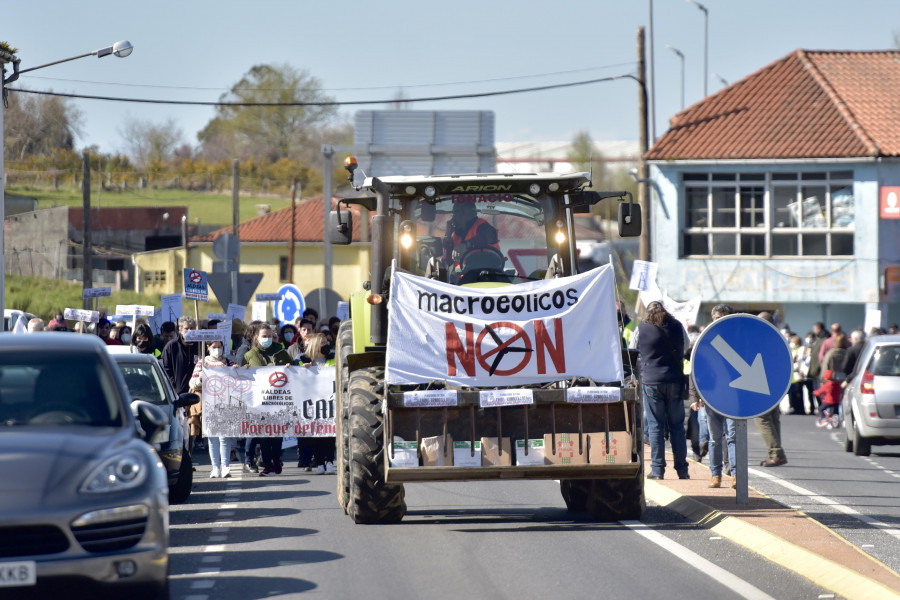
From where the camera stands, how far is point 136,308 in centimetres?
2419

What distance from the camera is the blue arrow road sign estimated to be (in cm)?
1149

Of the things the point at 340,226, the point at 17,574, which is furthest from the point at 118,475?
the point at 340,226

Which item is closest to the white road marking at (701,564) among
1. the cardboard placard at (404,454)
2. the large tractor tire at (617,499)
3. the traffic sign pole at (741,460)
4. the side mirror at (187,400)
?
the large tractor tire at (617,499)

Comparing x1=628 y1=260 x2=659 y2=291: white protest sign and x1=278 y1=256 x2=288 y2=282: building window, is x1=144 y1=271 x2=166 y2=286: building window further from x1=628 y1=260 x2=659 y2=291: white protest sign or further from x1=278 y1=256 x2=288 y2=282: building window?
x1=628 y1=260 x2=659 y2=291: white protest sign

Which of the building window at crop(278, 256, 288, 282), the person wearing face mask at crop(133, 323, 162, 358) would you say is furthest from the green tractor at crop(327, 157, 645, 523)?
the building window at crop(278, 256, 288, 282)

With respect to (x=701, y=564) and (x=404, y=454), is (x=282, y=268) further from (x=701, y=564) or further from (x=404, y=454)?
(x=701, y=564)

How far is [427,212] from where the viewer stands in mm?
11883

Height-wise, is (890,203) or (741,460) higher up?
(890,203)

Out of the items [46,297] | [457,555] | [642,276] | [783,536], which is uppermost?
[46,297]

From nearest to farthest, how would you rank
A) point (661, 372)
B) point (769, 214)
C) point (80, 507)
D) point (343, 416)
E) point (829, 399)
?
point (80, 507) → point (343, 416) → point (661, 372) → point (829, 399) → point (769, 214)

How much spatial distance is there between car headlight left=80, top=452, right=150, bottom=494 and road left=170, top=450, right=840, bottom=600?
1196mm

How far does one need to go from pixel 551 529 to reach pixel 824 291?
34.3 meters

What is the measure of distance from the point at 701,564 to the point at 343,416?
12.5 ft

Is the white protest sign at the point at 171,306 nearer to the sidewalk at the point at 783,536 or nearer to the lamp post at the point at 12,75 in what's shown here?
the lamp post at the point at 12,75
